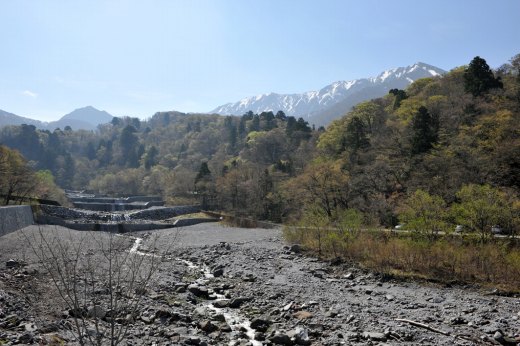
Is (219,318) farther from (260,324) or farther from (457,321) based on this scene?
(457,321)

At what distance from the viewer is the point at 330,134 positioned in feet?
217

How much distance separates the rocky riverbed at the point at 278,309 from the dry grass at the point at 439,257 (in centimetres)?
122

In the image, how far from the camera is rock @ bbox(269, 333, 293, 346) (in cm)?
983

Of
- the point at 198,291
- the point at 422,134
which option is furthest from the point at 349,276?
the point at 422,134

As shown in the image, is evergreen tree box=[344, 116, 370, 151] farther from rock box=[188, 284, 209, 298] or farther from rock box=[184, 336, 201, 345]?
rock box=[184, 336, 201, 345]

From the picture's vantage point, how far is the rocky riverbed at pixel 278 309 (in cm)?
970

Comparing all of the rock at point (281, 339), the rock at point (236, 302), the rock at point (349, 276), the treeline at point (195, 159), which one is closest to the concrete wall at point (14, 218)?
the rock at point (236, 302)

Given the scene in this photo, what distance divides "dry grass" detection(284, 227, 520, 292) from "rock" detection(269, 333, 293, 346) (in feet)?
34.4

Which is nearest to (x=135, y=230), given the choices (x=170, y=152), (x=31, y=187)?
(x=31, y=187)

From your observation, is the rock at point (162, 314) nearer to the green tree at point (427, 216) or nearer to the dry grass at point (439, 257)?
the dry grass at point (439, 257)

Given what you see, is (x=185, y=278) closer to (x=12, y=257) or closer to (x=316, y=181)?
(x=12, y=257)

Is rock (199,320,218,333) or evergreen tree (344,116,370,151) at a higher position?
evergreen tree (344,116,370,151)

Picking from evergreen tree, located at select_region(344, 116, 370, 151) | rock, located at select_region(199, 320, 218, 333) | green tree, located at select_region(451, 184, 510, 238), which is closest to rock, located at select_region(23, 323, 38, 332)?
rock, located at select_region(199, 320, 218, 333)

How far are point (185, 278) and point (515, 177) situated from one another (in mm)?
32937
